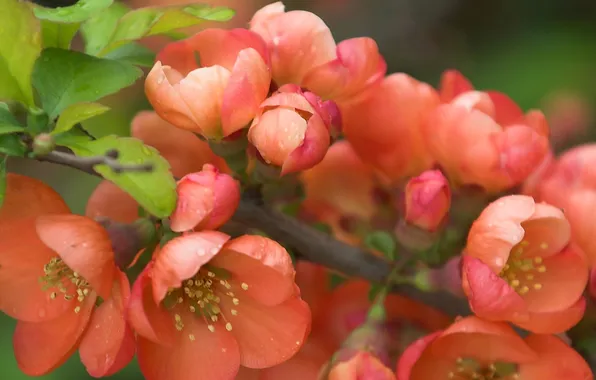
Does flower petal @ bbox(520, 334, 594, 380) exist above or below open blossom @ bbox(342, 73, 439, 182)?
below

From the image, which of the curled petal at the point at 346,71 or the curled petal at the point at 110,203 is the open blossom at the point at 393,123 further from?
the curled petal at the point at 110,203

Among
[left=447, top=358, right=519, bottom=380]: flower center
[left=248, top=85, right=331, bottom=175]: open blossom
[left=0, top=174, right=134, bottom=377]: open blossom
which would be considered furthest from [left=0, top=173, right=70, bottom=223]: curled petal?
[left=447, top=358, right=519, bottom=380]: flower center

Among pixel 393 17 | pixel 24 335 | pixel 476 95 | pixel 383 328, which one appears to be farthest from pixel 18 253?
pixel 393 17

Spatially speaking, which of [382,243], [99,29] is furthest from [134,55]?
[382,243]

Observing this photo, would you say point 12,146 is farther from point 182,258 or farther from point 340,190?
point 340,190

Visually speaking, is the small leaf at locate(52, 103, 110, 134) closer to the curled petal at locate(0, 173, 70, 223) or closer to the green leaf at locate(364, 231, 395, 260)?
the curled petal at locate(0, 173, 70, 223)
